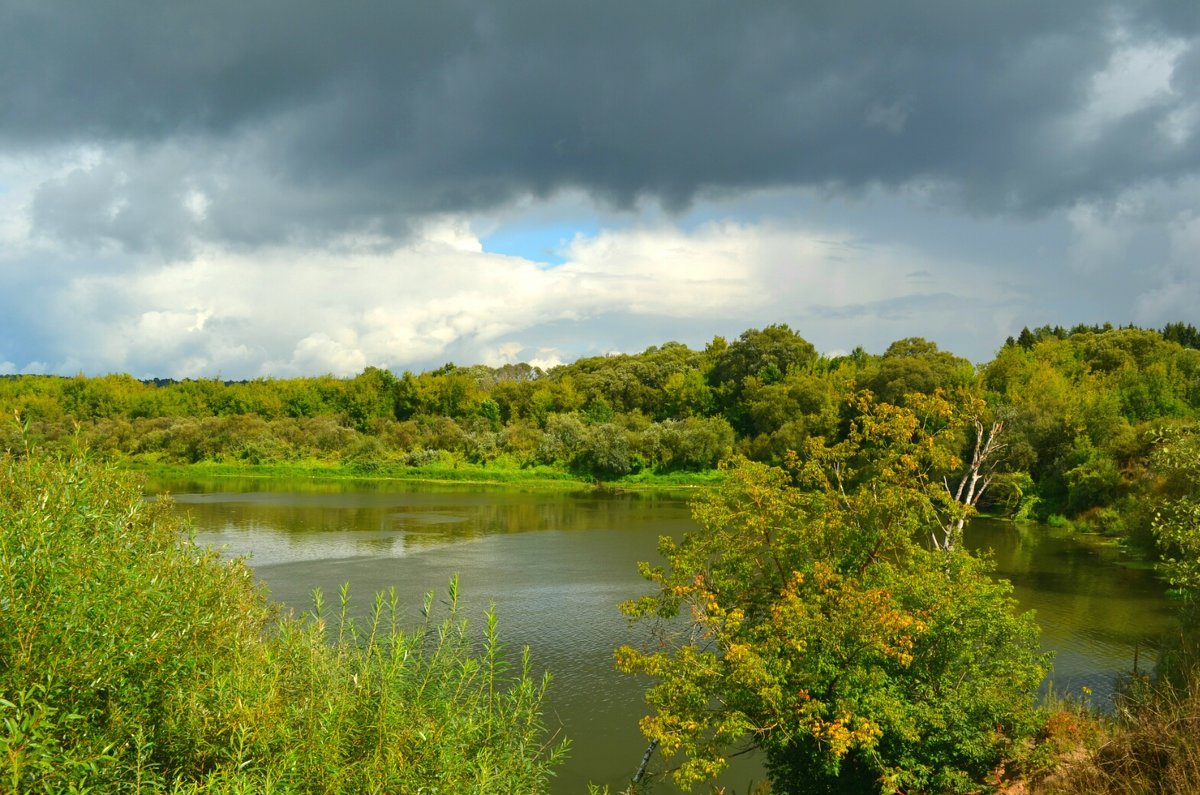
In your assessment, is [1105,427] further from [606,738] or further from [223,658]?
[223,658]

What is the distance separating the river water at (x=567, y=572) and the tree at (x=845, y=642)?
13.7 feet

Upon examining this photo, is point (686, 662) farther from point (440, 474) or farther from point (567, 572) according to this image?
point (440, 474)

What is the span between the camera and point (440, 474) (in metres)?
83.1

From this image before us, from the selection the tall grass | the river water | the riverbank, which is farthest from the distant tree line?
the tall grass

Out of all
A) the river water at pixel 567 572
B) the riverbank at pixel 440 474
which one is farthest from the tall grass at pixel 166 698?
the riverbank at pixel 440 474

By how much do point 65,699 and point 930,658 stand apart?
13503 mm

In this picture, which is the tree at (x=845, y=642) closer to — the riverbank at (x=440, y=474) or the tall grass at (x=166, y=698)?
the tall grass at (x=166, y=698)

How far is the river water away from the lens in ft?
67.5

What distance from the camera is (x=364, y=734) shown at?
24.0ft

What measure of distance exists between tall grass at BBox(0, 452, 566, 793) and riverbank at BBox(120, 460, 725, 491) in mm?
66790

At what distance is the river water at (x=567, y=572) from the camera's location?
2056 cm

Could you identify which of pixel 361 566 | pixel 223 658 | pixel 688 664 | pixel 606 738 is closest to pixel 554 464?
pixel 361 566

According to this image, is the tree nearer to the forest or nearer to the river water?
the forest

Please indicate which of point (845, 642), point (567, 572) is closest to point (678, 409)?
point (567, 572)
